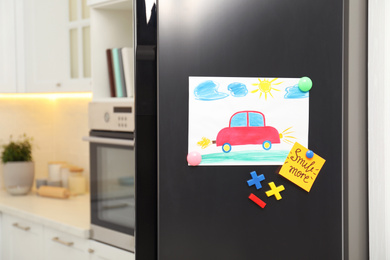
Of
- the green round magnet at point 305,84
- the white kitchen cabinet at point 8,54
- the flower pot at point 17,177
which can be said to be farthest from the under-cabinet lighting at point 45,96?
the green round magnet at point 305,84

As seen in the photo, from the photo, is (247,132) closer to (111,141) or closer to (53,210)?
(111,141)

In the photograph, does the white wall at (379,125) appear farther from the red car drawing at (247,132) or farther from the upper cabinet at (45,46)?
the upper cabinet at (45,46)

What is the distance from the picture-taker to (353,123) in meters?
1.33

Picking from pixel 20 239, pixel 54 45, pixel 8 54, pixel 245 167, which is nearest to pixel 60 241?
pixel 20 239

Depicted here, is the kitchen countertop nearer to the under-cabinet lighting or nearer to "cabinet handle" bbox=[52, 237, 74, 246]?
"cabinet handle" bbox=[52, 237, 74, 246]

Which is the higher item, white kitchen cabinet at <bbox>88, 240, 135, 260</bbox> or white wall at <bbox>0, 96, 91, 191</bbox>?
white wall at <bbox>0, 96, 91, 191</bbox>

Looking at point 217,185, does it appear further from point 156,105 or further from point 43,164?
point 43,164

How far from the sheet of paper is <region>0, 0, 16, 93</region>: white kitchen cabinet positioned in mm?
1935

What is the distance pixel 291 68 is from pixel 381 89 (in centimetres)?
35

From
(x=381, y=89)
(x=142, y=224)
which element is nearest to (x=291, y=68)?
(x=381, y=89)

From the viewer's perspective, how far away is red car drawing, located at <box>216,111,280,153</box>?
117 centimetres

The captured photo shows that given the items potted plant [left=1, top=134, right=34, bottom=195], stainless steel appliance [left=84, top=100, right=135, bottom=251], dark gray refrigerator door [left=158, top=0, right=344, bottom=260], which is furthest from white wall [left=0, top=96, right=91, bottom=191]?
dark gray refrigerator door [left=158, top=0, right=344, bottom=260]

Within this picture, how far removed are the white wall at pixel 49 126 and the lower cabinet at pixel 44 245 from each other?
56 cm

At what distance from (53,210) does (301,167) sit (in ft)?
5.36
